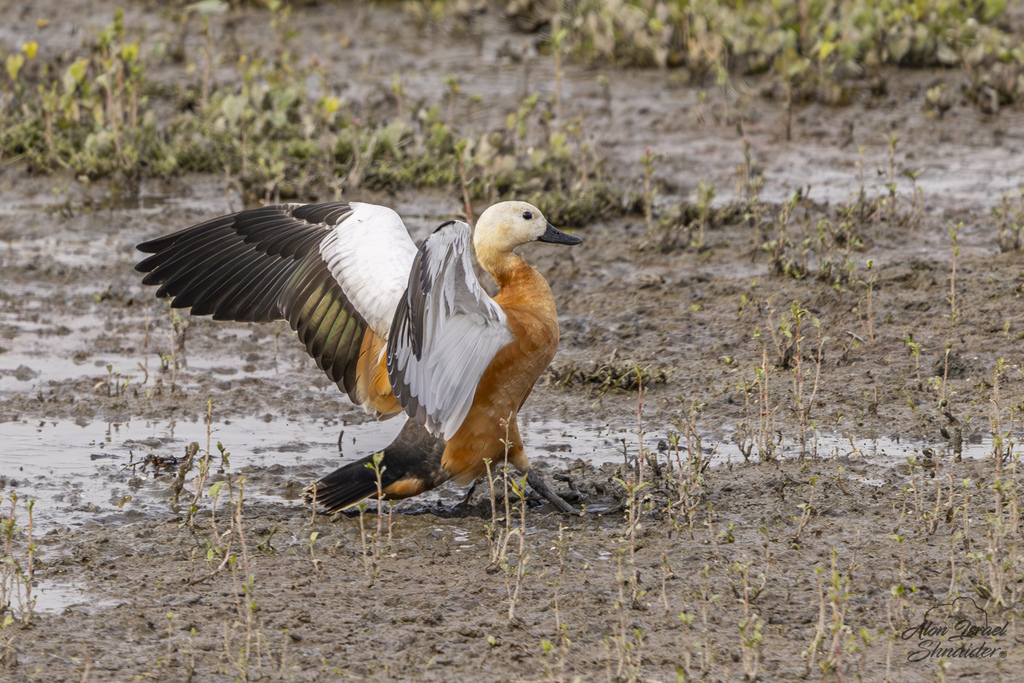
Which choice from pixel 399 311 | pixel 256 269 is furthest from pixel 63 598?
pixel 256 269

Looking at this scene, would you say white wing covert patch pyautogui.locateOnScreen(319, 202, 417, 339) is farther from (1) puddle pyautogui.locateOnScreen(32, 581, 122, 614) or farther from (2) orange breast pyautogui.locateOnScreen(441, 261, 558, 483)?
(1) puddle pyautogui.locateOnScreen(32, 581, 122, 614)

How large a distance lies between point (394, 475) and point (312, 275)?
1.05 meters

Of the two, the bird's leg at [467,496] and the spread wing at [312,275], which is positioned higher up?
the spread wing at [312,275]

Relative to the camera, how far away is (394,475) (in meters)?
4.99

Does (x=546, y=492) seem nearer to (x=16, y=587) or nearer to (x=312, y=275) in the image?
(x=312, y=275)

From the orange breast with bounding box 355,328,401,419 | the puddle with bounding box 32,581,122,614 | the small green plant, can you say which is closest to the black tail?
the orange breast with bounding box 355,328,401,419

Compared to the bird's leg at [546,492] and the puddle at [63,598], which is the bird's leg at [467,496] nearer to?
the bird's leg at [546,492]

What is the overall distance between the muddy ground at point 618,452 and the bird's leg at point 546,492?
7 cm

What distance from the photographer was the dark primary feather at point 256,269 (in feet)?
18.1

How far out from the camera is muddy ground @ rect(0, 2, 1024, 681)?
3939 millimetres

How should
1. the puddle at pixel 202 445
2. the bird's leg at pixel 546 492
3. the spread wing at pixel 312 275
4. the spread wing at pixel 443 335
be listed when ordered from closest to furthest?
1. the spread wing at pixel 443 335
2. the bird's leg at pixel 546 492
3. the puddle at pixel 202 445
4. the spread wing at pixel 312 275

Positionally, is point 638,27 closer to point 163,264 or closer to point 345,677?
point 163,264

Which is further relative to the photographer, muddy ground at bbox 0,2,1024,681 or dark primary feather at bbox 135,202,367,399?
dark primary feather at bbox 135,202,367,399

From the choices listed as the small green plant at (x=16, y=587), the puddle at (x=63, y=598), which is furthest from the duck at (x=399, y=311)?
the small green plant at (x=16, y=587)
